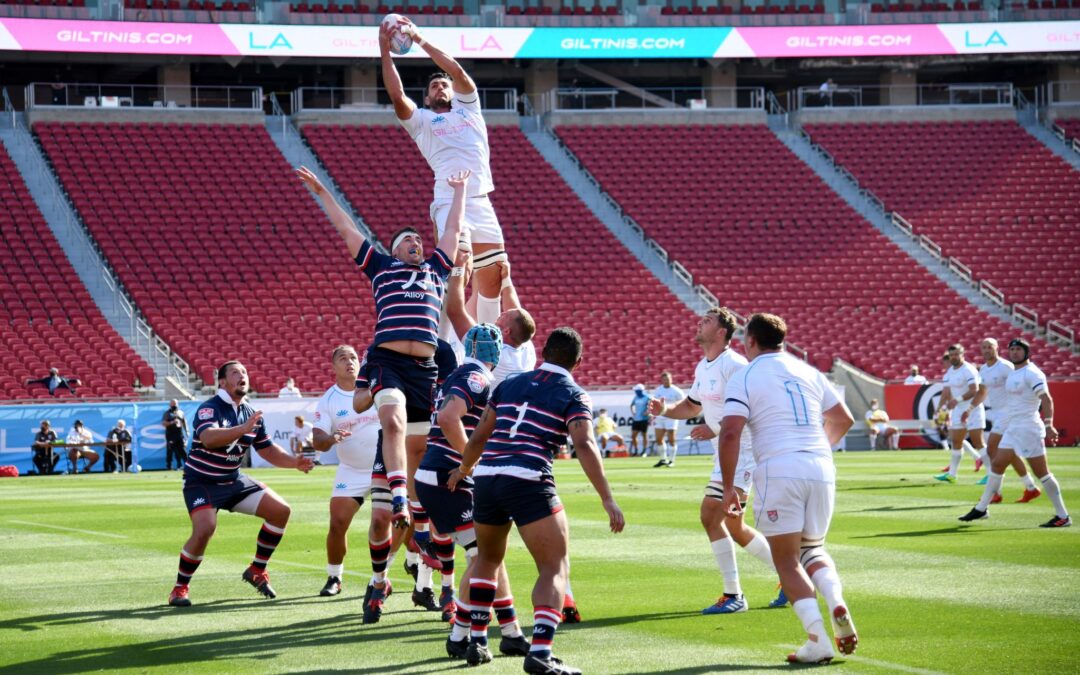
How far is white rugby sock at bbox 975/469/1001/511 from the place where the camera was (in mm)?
16625

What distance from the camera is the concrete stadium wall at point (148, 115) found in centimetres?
4641

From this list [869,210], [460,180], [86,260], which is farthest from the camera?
[869,210]

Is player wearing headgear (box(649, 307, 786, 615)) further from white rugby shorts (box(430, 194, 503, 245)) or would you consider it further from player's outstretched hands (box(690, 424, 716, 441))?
white rugby shorts (box(430, 194, 503, 245))

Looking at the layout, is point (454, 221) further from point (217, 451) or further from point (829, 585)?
point (829, 585)

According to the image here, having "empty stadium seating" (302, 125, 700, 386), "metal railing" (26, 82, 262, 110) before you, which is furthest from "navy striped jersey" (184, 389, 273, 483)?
"metal railing" (26, 82, 262, 110)

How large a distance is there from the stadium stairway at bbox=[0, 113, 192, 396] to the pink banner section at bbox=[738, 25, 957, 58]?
24.7m

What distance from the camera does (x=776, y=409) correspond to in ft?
27.8

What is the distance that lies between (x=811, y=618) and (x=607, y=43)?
43.6 metres

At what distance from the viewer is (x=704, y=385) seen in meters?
11.6

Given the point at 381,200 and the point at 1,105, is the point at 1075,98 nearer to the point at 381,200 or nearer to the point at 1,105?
the point at 381,200

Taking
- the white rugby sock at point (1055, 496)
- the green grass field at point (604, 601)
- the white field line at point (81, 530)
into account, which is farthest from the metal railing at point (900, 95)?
the white field line at point (81, 530)

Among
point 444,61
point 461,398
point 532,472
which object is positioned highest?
point 444,61

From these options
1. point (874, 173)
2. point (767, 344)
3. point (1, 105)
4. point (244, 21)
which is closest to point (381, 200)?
point (244, 21)

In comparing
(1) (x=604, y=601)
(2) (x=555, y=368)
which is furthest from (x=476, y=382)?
(1) (x=604, y=601)
